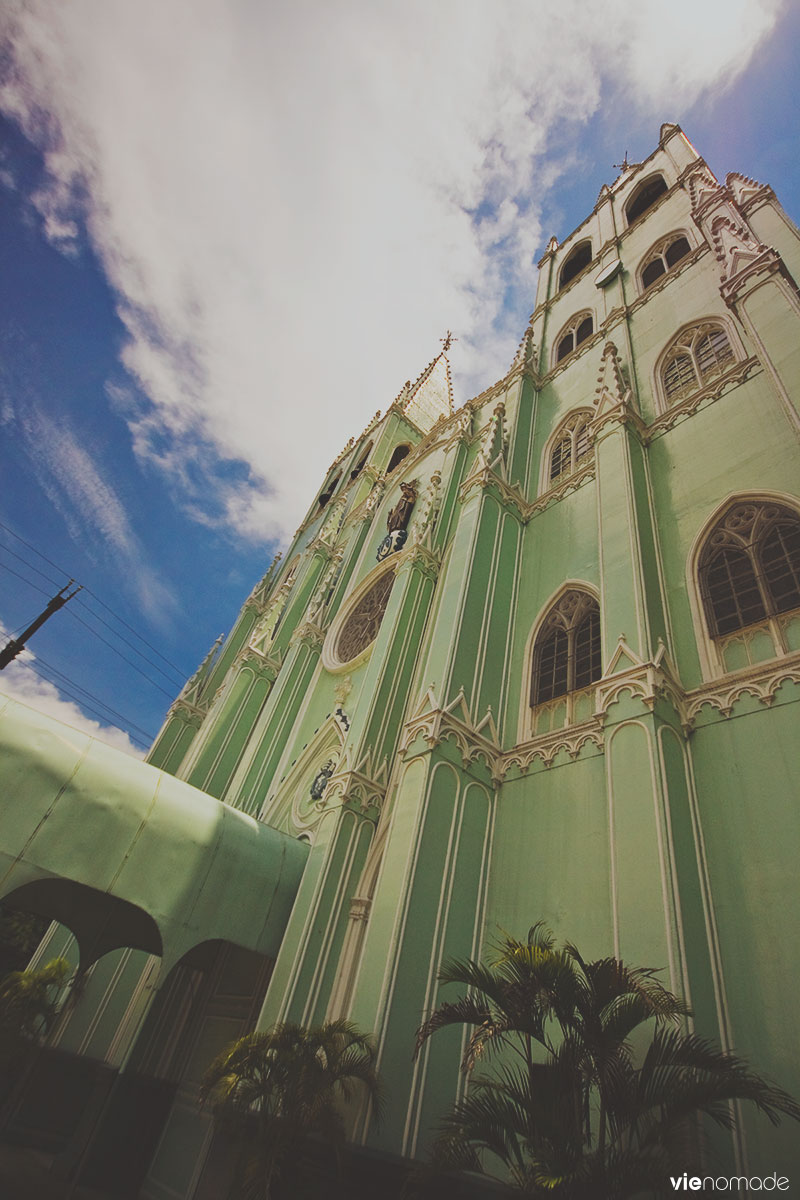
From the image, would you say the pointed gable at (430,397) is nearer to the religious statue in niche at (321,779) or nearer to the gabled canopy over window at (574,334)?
the gabled canopy over window at (574,334)

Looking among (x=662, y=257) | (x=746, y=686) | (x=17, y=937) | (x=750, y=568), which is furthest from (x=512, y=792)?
(x=17, y=937)

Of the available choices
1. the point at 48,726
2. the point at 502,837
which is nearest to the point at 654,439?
the point at 502,837

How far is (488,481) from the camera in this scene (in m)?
13.1

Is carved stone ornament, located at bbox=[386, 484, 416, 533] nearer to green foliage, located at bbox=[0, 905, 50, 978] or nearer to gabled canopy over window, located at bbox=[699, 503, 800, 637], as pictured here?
gabled canopy over window, located at bbox=[699, 503, 800, 637]

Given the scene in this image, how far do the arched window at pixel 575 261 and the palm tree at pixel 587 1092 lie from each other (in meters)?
25.0

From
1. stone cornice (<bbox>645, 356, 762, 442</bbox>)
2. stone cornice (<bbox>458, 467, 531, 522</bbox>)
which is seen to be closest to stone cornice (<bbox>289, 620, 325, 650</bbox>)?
stone cornice (<bbox>458, 467, 531, 522</bbox>)

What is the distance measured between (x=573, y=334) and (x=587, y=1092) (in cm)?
2013

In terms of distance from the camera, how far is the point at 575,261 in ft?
79.2

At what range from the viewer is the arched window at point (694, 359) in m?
11.8

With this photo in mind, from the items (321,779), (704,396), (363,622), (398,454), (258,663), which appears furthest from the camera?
(398,454)

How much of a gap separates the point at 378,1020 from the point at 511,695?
5416 mm

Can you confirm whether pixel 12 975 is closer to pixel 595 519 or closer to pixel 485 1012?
pixel 485 1012

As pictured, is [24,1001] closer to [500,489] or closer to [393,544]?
[393,544]

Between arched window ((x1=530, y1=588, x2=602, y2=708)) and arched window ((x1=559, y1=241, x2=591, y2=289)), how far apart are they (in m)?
18.3
